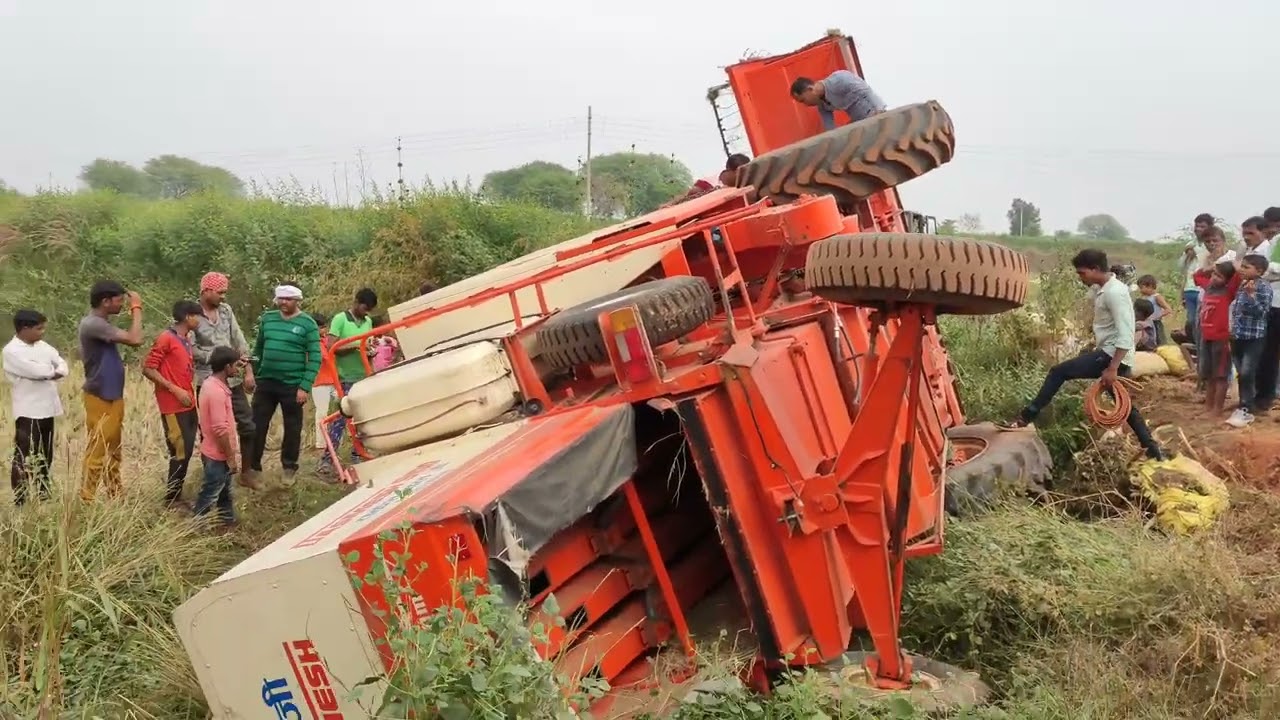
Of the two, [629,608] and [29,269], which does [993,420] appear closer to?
[629,608]

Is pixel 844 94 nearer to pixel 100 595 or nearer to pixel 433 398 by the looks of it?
pixel 433 398

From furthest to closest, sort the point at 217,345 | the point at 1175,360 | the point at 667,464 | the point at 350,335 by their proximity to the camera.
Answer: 1. the point at 1175,360
2. the point at 350,335
3. the point at 217,345
4. the point at 667,464

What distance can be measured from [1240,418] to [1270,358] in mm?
460

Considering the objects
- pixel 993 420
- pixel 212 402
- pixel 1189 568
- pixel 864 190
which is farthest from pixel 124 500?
pixel 993 420

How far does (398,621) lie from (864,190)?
3.16m

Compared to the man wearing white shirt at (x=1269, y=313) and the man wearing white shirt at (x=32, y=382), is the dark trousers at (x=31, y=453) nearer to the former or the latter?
the man wearing white shirt at (x=32, y=382)

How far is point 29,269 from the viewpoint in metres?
17.3

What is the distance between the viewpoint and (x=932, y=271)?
2.69 meters

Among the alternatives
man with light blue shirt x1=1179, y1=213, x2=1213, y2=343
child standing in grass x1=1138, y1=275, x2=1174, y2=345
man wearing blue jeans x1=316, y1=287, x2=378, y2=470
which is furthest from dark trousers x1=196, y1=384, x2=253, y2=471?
child standing in grass x1=1138, y1=275, x2=1174, y2=345

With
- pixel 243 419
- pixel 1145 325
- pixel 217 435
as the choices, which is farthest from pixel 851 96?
pixel 1145 325

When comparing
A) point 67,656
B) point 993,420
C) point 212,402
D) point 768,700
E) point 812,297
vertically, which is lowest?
point 993,420

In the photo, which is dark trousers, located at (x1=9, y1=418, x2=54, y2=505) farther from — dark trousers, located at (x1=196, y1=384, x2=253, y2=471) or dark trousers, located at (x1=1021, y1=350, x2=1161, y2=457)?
dark trousers, located at (x1=1021, y1=350, x2=1161, y2=457)

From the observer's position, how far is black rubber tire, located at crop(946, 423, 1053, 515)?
16.7 feet

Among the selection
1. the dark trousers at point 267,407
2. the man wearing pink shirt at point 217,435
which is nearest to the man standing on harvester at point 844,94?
the man wearing pink shirt at point 217,435
